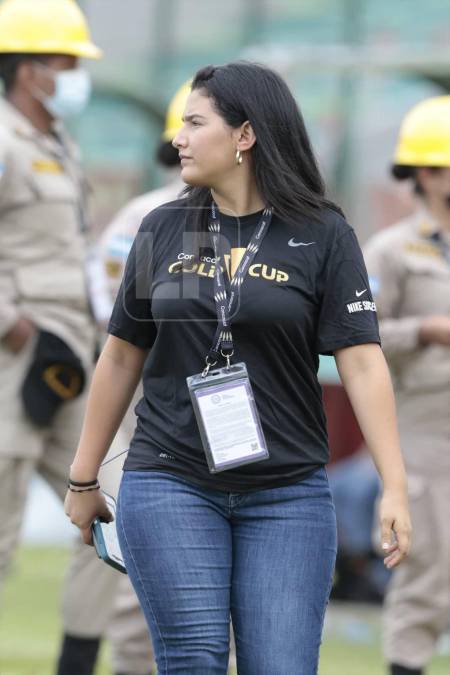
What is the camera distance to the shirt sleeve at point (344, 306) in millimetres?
3982

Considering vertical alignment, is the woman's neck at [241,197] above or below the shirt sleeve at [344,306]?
above

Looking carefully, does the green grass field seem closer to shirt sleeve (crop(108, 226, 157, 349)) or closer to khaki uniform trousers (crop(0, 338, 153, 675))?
khaki uniform trousers (crop(0, 338, 153, 675))

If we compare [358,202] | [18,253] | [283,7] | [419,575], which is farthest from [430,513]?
[283,7]

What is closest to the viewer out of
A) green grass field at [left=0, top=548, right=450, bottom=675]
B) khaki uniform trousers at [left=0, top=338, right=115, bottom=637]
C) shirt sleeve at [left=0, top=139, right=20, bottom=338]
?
shirt sleeve at [left=0, top=139, right=20, bottom=338]

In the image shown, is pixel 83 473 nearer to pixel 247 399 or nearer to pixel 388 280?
pixel 247 399

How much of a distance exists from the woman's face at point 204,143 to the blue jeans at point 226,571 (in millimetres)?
728

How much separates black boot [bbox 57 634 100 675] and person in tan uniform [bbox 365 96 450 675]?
110 cm

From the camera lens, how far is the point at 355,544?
9234 millimetres

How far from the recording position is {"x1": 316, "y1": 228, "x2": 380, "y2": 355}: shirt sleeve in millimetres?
3982

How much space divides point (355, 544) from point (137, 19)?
21.8ft

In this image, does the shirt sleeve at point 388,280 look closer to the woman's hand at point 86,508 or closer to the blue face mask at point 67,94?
the blue face mask at point 67,94

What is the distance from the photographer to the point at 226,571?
13.0 ft

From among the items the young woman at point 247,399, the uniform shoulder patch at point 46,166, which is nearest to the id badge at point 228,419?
the young woman at point 247,399

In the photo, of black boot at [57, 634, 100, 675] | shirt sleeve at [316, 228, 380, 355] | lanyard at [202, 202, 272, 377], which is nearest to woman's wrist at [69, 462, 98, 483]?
lanyard at [202, 202, 272, 377]
